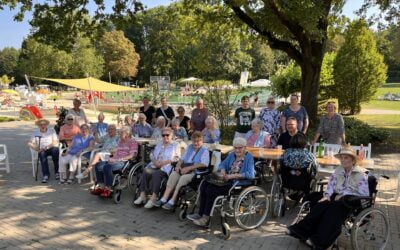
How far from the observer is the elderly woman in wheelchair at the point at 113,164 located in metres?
6.05

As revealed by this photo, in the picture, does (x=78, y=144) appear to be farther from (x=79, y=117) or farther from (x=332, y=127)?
(x=332, y=127)

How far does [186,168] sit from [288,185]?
4.59ft

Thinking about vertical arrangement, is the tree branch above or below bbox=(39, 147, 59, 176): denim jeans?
above

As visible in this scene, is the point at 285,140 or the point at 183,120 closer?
the point at 285,140

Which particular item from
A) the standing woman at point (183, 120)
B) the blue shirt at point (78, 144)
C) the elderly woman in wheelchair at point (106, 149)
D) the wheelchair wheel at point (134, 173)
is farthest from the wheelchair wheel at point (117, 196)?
the standing woman at point (183, 120)

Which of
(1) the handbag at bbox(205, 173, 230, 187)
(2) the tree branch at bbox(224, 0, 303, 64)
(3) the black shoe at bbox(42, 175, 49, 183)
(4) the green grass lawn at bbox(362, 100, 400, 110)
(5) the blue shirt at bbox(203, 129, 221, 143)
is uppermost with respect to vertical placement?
(2) the tree branch at bbox(224, 0, 303, 64)

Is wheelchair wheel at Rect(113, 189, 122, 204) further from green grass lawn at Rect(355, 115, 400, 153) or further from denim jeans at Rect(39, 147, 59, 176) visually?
green grass lawn at Rect(355, 115, 400, 153)

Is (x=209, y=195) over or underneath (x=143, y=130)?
underneath

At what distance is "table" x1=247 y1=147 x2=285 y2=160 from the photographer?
17.6ft

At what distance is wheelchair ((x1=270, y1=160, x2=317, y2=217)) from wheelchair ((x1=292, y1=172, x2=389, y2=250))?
43 centimetres

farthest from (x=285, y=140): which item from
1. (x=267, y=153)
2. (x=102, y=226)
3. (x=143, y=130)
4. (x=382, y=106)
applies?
(x=382, y=106)

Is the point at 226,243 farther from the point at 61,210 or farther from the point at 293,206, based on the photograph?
the point at 61,210

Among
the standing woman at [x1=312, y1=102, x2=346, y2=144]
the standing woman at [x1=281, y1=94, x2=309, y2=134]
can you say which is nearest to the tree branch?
the standing woman at [x1=281, y1=94, x2=309, y2=134]

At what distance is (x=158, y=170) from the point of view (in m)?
5.60
